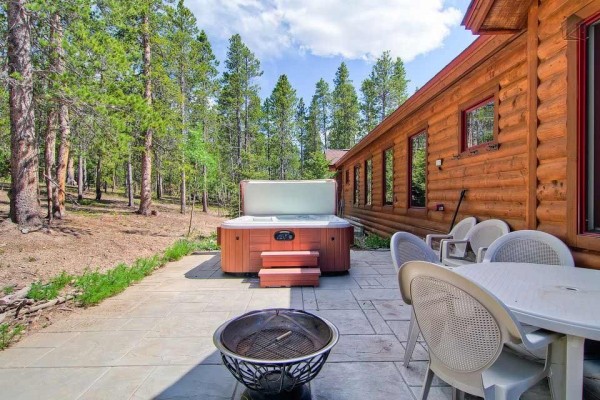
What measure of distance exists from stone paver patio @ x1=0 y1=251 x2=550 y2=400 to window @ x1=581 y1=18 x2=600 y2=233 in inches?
47.2

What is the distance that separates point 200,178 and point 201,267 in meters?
7.50

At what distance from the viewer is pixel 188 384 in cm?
188

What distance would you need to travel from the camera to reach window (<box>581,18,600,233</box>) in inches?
85.5

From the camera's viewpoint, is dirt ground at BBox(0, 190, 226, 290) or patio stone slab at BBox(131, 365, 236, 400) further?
dirt ground at BBox(0, 190, 226, 290)

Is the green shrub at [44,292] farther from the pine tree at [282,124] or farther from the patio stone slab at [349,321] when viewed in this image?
the pine tree at [282,124]

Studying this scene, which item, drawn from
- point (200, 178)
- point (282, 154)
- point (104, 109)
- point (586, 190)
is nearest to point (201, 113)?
point (200, 178)

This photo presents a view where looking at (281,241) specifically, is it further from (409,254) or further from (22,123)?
(22,123)

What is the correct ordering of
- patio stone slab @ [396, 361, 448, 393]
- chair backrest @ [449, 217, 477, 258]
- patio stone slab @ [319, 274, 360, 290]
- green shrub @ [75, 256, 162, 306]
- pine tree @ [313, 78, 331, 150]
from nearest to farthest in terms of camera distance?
patio stone slab @ [396, 361, 448, 393] → green shrub @ [75, 256, 162, 306] → chair backrest @ [449, 217, 477, 258] → patio stone slab @ [319, 274, 360, 290] → pine tree @ [313, 78, 331, 150]

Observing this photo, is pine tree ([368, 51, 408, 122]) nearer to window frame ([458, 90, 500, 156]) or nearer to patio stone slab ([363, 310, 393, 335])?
window frame ([458, 90, 500, 156])

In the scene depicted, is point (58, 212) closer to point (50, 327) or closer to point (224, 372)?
point (50, 327)

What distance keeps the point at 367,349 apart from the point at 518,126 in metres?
2.65

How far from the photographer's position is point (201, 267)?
196 inches

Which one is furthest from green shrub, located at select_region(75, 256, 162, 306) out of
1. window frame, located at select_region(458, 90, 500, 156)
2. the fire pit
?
window frame, located at select_region(458, 90, 500, 156)

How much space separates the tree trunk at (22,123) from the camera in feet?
17.7
